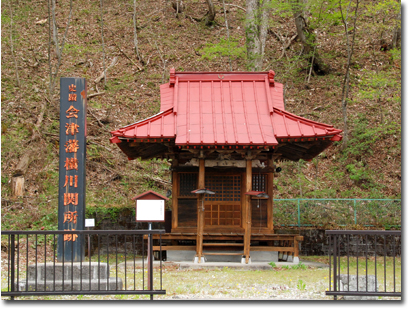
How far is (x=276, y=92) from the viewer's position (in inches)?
508

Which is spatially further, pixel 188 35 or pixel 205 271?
pixel 188 35

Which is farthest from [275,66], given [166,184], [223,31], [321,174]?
[166,184]

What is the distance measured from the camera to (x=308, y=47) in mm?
25016

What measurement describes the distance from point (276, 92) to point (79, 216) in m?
7.21

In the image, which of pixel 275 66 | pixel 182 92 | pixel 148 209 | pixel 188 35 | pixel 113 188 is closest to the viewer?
pixel 148 209

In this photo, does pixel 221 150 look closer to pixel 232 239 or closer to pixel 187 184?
pixel 187 184

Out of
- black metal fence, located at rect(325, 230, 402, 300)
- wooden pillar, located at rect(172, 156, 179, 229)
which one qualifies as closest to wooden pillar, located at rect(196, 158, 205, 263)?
wooden pillar, located at rect(172, 156, 179, 229)

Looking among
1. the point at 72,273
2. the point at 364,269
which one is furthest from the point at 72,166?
the point at 364,269

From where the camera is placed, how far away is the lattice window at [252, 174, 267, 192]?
13000 mm

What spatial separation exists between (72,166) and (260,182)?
614cm

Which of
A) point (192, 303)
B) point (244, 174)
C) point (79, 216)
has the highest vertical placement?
point (244, 174)

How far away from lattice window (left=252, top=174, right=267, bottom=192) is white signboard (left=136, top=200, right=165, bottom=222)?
4884 mm

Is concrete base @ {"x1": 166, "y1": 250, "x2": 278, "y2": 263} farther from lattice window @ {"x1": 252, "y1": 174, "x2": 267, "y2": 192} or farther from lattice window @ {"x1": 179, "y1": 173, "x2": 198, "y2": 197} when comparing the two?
lattice window @ {"x1": 252, "y1": 174, "x2": 267, "y2": 192}

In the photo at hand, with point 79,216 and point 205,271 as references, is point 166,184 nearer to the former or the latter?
point 205,271
